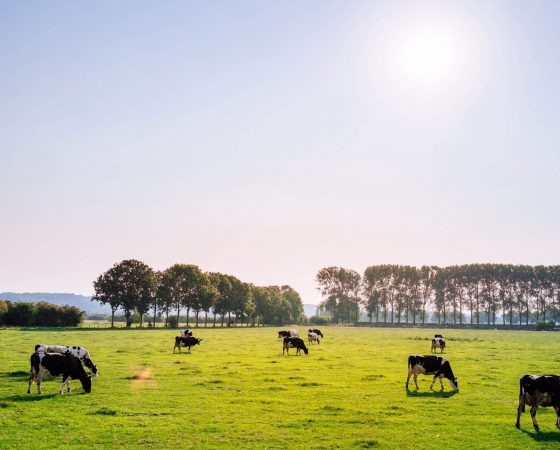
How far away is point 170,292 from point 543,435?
119 meters

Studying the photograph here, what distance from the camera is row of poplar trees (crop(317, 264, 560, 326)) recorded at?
175000mm

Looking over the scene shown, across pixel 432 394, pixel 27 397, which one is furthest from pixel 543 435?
pixel 27 397

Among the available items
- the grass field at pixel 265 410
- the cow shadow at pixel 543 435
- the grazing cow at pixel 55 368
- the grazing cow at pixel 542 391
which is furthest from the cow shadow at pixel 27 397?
the grazing cow at pixel 542 391

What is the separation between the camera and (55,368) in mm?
24953

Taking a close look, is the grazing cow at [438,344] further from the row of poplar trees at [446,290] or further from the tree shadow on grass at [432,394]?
the row of poplar trees at [446,290]

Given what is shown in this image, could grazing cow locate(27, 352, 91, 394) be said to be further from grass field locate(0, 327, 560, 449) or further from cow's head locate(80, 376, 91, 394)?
grass field locate(0, 327, 560, 449)

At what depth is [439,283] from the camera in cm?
18225

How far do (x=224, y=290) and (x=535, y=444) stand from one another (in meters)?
134

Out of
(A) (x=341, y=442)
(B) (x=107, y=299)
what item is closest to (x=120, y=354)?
(A) (x=341, y=442)

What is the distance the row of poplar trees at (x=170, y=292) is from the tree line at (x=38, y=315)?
22.6 feet

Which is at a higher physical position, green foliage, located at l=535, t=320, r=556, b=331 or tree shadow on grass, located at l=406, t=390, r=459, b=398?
tree shadow on grass, located at l=406, t=390, r=459, b=398

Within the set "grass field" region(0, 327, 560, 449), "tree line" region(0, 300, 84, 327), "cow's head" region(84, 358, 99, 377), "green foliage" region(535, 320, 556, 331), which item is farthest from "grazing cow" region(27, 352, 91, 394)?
"green foliage" region(535, 320, 556, 331)

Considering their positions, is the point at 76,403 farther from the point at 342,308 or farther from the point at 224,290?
the point at 342,308

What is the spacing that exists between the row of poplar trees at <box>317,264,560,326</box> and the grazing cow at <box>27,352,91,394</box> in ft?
533
